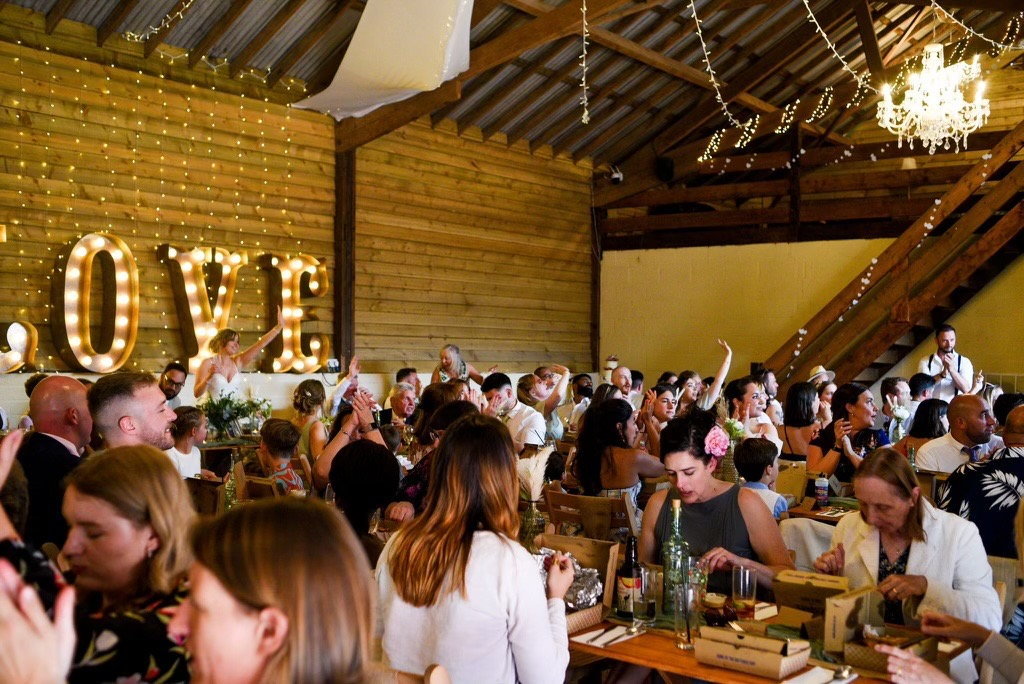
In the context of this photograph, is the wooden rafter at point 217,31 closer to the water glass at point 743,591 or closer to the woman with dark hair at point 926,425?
the woman with dark hair at point 926,425

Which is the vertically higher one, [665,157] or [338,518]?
[665,157]

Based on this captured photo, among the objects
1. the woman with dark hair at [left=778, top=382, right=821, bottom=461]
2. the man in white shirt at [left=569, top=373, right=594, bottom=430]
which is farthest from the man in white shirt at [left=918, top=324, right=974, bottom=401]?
the man in white shirt at [left=569, top=373, right=594, bottom=430]

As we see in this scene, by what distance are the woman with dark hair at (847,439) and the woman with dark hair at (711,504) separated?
265 centimetres

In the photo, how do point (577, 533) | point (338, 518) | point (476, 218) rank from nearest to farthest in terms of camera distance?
point (338, 518) → point (577, 533) → point (476, 218)

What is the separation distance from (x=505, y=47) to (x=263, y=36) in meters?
2.38

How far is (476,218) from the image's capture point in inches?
533

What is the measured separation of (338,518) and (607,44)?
11.1 metres

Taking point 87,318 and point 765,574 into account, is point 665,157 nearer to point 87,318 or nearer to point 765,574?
point 87,318

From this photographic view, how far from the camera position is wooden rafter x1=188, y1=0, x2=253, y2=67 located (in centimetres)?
955

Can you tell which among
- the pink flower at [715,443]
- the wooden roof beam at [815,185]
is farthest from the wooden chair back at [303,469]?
the wooden roof beam at [815,185]

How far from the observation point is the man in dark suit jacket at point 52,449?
3559 millimetres

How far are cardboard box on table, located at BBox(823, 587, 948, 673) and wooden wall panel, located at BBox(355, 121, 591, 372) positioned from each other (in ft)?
30.4

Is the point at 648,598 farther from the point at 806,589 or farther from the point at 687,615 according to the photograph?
the point at 806,589

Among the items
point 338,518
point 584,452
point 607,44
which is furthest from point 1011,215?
point 338,518
